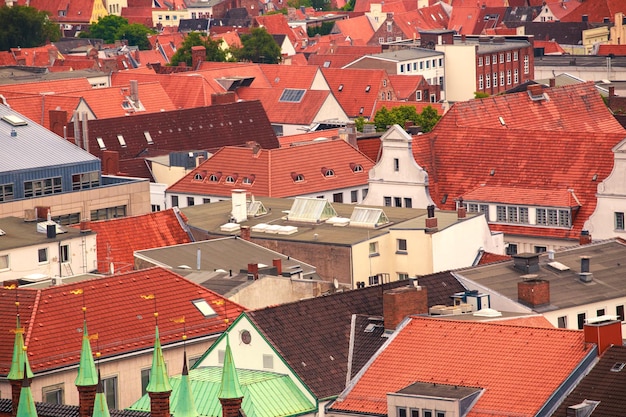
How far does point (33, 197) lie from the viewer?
143m

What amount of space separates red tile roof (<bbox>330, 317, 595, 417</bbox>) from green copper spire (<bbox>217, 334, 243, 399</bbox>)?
8894mm

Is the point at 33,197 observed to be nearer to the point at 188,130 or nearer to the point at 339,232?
the point at 339,232

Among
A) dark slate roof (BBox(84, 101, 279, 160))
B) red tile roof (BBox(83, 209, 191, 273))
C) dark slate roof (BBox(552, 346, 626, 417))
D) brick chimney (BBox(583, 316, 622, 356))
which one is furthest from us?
dark slate roof (BBox(84, 101, 279, 160))

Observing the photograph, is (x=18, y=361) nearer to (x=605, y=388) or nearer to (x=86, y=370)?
(x=86, y=370)

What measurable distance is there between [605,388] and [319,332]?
1503cm

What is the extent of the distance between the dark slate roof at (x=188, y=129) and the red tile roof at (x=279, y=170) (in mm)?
20676

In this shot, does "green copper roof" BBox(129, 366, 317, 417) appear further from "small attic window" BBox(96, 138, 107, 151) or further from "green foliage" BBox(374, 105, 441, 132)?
"green foliage" BBox(374, 105, 441, 132)

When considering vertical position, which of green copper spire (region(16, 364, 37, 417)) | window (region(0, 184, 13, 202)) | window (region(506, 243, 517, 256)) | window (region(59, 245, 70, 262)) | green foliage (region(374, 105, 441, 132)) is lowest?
window (region(506, 243, 517, 256))

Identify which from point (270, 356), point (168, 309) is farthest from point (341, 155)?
point (270, 356)

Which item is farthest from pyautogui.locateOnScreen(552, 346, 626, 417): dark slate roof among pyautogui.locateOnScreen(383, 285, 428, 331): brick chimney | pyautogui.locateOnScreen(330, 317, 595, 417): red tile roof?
pyautogui.locateOnScreen(383, 285, 428, 331): brick chimney

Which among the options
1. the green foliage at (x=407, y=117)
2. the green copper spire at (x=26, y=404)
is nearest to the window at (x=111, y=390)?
the green copper spire at (x=26, y=404)

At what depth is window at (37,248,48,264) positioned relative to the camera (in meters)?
122

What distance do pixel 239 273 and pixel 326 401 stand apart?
24370 millimetres

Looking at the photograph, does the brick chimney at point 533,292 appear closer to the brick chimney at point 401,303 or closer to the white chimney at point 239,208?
the brick chimney at point 401,303
